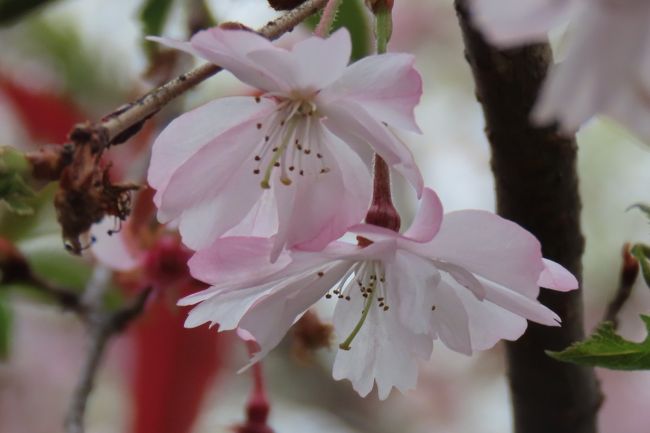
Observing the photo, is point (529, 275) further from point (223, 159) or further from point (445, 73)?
point (445, 73)

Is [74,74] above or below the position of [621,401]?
above

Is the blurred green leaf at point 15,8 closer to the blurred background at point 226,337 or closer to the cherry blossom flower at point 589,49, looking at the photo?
the blurred background at point 226,337

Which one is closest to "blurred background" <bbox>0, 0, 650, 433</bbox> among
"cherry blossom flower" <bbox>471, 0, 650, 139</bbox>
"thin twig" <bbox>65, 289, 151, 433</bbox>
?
"thin twig" <bbox>65, 289, 151, 433</bbox>

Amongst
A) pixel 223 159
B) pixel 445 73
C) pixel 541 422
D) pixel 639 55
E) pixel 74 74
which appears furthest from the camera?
pixel 445 73

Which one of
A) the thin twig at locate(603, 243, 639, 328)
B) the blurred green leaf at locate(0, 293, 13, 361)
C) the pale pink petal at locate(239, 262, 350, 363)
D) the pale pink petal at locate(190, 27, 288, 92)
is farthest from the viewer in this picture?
the blurred green leaf at locate(0, 293, 13, 361)

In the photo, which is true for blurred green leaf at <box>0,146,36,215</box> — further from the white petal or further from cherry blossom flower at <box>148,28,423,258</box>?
the white petal

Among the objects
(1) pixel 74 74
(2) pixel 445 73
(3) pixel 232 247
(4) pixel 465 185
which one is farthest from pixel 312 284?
(2) pixel 445 73

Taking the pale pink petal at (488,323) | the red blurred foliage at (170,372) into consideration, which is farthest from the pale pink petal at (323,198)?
the red blurred foliage at (170,372)
